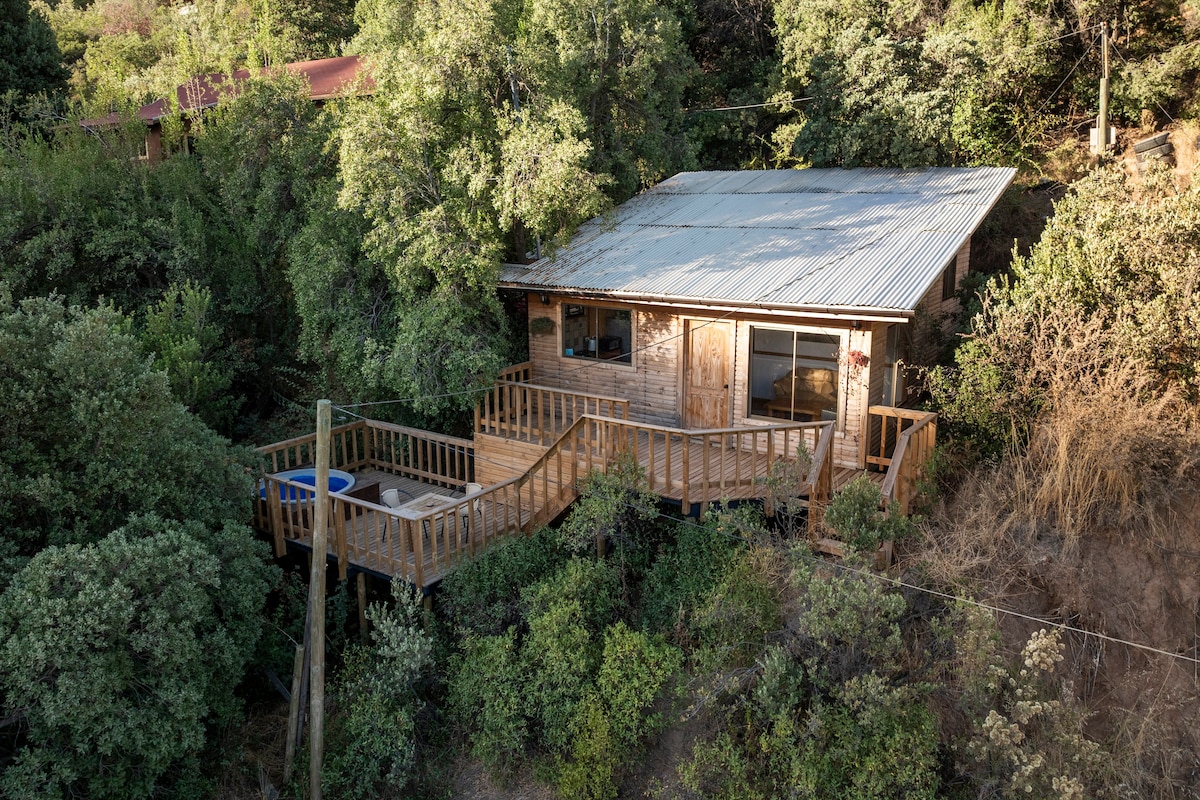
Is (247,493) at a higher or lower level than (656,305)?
A: lower

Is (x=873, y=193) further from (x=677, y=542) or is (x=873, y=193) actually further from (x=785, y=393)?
(x=677, y=542)

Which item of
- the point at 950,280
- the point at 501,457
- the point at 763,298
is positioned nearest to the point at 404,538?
the point at 501,457

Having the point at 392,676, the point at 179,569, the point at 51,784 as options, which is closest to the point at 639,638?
the point at 392,676

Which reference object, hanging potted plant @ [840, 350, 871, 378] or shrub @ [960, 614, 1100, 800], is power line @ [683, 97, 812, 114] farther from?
shrub @ [960, 614, 1100, 800]

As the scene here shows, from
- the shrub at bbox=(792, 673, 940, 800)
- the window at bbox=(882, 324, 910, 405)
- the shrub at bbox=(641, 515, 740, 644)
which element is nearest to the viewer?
the shrub at bbox=(792, 673, 940, 800)

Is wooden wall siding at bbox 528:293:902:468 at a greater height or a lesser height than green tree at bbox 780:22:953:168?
lesser

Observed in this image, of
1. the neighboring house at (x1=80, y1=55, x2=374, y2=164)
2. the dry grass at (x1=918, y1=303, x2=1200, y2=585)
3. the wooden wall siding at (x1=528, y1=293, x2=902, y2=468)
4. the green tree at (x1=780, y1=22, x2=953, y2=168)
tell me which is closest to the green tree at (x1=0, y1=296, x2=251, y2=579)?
the wooden wall siding at (x1=528, y1=293, x2=902, y2=468)

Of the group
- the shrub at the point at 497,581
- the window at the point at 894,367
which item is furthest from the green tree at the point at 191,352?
the window at the point at 894,367

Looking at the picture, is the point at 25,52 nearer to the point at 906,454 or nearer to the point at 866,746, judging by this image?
the point at 906,454

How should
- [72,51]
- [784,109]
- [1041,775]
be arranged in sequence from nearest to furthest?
[1041,775], [784,109], [72,51]
